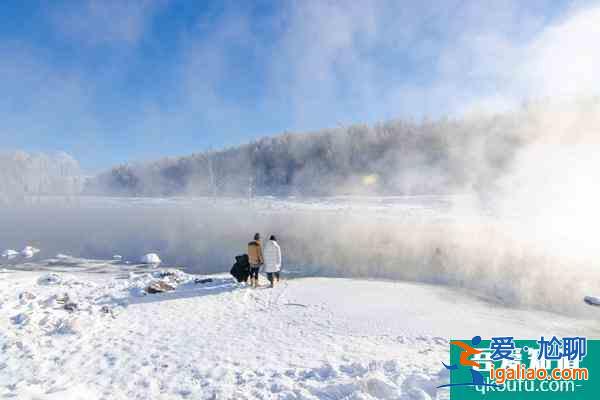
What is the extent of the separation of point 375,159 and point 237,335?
65.6 m

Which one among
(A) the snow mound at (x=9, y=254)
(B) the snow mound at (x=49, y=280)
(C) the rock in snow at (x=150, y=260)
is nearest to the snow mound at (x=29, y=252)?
(A) the snow mound at (x=9, y=254)

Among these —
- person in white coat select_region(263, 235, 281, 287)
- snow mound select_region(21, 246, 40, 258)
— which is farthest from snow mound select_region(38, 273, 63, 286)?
snow mound select_region(21, 246, 40, 258)

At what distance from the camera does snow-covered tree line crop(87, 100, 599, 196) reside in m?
54.3

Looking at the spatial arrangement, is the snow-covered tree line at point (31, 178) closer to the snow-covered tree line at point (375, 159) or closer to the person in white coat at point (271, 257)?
the snow-covered tree line at point (375, 159)

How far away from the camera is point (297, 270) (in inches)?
526

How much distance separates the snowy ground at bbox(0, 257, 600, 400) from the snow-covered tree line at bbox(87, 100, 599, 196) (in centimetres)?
4219

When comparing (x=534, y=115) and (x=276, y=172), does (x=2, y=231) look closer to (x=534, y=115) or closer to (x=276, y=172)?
(x=276, y=172)

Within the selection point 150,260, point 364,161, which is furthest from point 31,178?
point 150,260

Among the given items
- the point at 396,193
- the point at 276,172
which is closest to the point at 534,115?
the point at 396,193

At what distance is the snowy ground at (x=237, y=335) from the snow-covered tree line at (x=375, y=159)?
138 feet

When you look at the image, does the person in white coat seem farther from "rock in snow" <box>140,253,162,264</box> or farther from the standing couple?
"rock in snow" <box>140,253,162,264</box>

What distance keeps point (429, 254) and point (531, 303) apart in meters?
6.48

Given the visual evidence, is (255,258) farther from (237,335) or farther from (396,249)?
(396,249)

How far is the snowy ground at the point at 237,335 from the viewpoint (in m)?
4.82
